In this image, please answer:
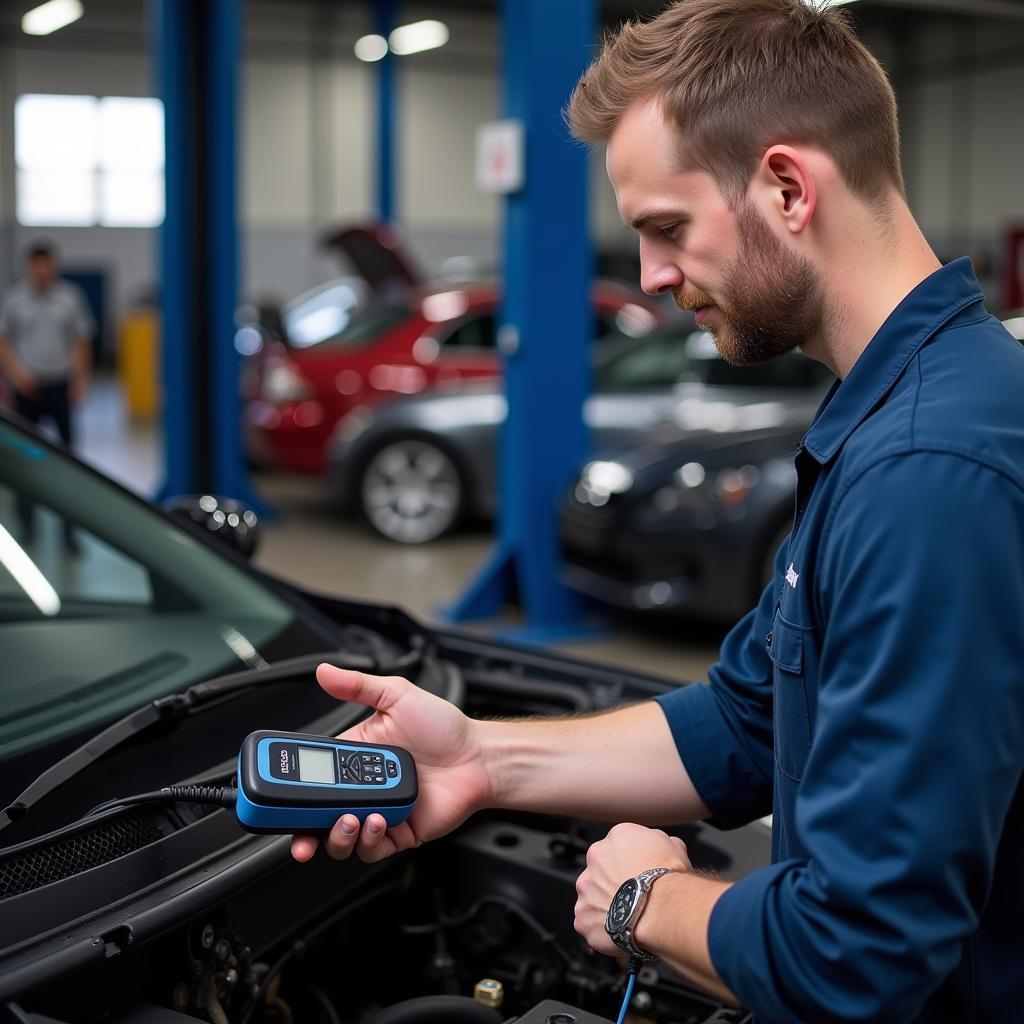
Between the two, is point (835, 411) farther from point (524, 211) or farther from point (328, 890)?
point (524, 211)

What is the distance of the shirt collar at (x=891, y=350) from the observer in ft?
4.07

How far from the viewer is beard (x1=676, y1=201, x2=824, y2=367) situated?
4.18 ft

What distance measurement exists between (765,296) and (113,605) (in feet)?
4.52

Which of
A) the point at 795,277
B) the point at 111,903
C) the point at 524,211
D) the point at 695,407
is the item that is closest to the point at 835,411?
the point at 795,277

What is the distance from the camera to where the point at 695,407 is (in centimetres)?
671

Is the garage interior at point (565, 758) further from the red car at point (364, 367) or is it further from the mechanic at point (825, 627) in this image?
the red car at point (364, 367)

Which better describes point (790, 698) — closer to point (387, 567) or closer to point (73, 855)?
point (73, 855)

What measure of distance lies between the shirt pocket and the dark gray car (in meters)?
5.30

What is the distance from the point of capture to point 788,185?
4.10ft

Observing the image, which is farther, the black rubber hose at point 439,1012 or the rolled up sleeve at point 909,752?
the black rubber hose at point 439,1012

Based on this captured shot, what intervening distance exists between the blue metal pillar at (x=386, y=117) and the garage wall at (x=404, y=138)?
275 inches

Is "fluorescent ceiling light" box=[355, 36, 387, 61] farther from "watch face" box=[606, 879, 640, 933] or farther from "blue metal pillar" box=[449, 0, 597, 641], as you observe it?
"watch face" box=[606, 879, 640, 933]

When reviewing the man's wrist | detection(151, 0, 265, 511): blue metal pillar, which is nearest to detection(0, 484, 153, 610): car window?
the man's wrist

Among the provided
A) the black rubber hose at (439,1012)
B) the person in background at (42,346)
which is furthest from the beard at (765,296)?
the person in background at (42,346)
